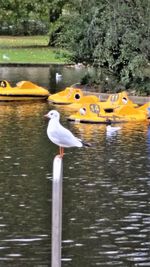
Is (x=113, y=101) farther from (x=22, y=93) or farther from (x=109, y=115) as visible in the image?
(x=22, y=93)

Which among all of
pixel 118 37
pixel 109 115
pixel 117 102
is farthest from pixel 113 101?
pixel 118 37

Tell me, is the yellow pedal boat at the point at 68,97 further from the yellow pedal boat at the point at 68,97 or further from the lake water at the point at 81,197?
the lake water at the point at 81,197

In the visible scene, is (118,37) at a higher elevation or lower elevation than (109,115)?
higher

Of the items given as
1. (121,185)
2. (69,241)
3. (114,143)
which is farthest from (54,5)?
(69,241)

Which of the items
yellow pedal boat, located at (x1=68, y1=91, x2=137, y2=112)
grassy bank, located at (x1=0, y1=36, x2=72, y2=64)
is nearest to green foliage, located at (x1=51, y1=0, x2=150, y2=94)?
yellow pedal boat, located at (x1=68, y1=91, x2=137, y2=112)

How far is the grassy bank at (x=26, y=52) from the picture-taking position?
43234 millimetres

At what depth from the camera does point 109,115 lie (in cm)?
2130

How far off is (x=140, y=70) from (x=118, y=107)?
12.4 feet

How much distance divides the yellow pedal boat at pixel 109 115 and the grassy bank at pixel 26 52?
15408 millimetres

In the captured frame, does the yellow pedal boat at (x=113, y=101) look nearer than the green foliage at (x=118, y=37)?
Yes

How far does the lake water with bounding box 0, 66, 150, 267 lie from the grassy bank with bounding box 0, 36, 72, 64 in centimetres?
2001

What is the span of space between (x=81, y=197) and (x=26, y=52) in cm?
3702

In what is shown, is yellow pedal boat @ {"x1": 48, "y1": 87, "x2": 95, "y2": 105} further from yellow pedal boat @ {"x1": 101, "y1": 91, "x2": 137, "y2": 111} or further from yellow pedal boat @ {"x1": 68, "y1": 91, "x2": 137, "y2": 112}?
yellow pedal boat @ {"x1": 101, "y1": 91, "x2": 137, "y2": 111}

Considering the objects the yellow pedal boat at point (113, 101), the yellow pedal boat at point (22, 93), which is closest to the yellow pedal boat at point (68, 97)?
the yellow pedal boat at point (22, 93)
